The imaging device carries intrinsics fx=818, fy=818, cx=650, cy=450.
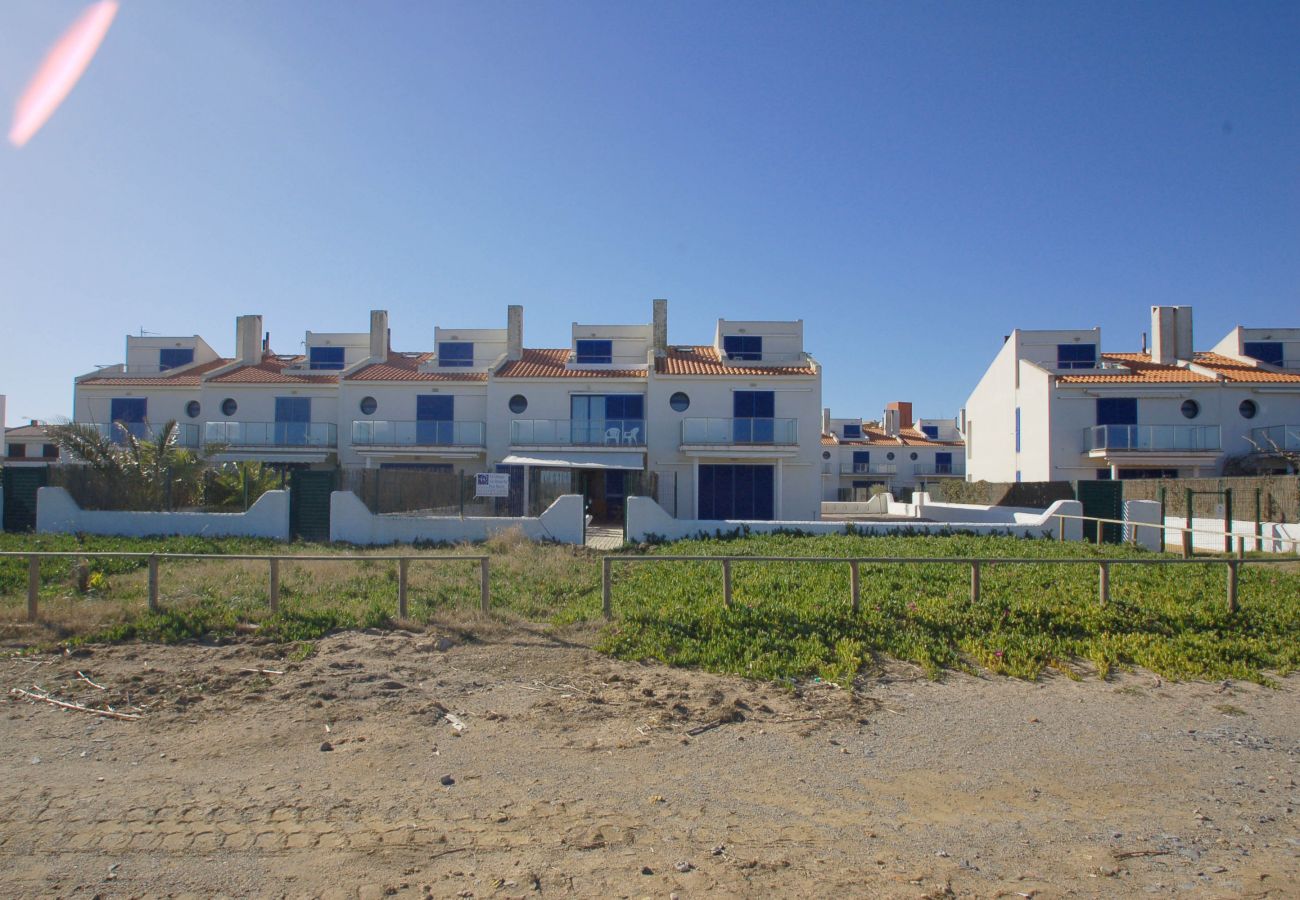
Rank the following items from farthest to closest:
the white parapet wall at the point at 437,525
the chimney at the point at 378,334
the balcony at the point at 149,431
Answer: the chimney at the point at 378,334
the balcony at the point at 149,431
the white parapet wall at the point at 437,525

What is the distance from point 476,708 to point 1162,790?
203 inches

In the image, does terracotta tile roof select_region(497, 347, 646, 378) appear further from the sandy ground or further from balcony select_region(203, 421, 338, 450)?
the sandy ground

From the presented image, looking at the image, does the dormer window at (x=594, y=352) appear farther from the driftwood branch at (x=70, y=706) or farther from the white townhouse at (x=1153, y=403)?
the driftwood branch at (x=70, y=706)

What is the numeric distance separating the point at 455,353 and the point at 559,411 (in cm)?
656

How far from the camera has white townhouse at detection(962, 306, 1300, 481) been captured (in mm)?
30766

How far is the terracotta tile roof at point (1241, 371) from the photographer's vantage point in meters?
31.5

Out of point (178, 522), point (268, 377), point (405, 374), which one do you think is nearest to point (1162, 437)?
point (405, 374)

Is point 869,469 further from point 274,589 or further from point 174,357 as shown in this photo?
point 274,589

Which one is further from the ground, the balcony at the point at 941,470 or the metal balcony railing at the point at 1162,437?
the metal balcony railing at the point at 1162,437

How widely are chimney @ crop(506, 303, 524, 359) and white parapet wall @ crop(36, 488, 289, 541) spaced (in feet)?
54.5

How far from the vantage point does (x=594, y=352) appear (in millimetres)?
33688

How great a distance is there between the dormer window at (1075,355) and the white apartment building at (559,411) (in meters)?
11.9

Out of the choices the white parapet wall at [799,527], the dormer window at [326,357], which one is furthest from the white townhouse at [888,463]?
the white parapet wall at [799,527]

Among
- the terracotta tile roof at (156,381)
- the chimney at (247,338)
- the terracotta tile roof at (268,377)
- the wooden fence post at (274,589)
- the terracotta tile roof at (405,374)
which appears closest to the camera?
the wooden fence post at (274,589)
